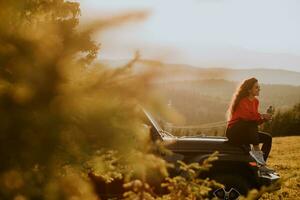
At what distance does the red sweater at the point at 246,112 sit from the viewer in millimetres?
8781

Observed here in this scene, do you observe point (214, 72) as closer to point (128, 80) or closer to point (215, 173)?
point (128, 80)

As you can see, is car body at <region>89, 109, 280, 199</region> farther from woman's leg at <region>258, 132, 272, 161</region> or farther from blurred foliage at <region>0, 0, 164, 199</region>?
blurred foliage at <region>0, 0, 164, 199</region>

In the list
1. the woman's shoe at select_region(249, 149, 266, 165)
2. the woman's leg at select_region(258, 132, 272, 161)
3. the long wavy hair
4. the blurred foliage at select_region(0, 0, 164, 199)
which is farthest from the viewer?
the woman's leg at select_region(258, 132, 272, 161)


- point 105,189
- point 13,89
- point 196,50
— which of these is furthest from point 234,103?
point 13,89

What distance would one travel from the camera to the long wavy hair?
29.5ft

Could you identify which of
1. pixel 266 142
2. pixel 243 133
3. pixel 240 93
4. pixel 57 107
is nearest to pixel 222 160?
pixel 243 133

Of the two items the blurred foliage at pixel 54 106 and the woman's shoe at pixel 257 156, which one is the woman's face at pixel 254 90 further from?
the blurred foliage at pixel 54 106

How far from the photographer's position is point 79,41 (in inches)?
101

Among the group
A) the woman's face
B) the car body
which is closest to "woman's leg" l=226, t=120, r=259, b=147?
the car body

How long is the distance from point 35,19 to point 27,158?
788 millimetres

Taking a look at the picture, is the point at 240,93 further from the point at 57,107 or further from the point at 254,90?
the point at 57,107

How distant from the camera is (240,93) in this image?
29.7 ft

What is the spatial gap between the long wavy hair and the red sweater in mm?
70

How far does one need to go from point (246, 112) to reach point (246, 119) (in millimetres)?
127
